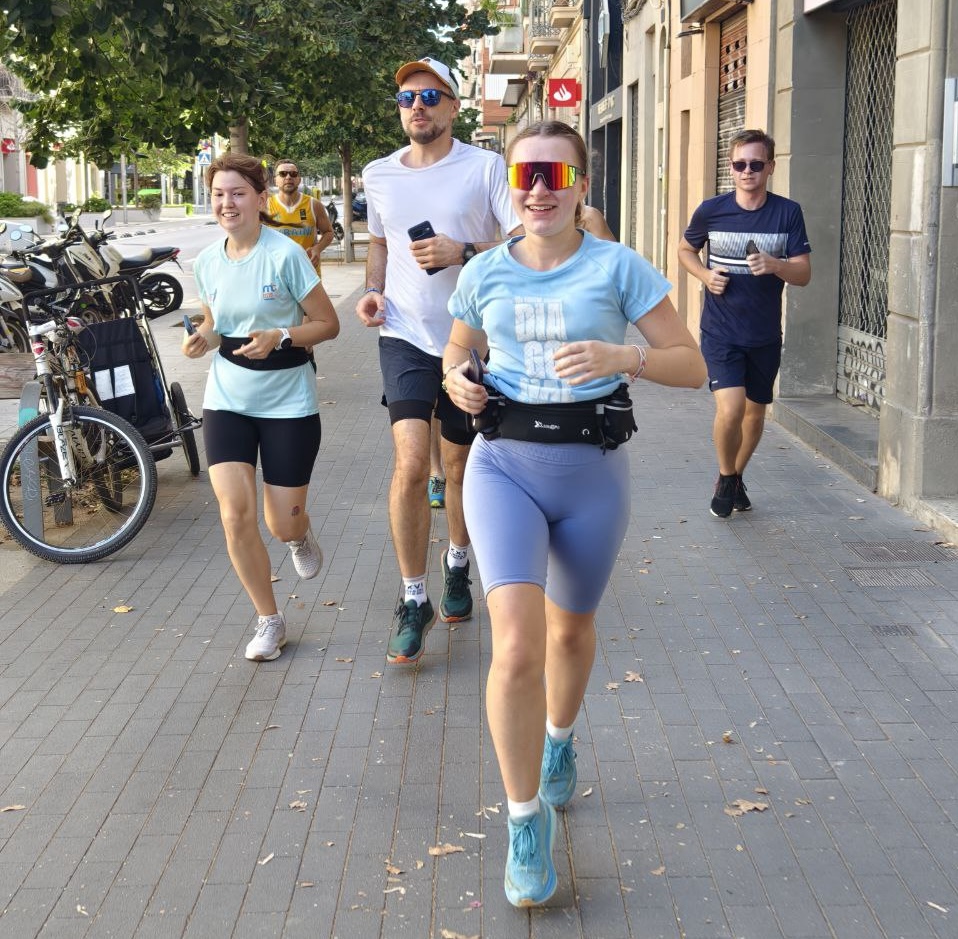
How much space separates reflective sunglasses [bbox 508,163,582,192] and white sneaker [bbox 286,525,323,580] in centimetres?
264

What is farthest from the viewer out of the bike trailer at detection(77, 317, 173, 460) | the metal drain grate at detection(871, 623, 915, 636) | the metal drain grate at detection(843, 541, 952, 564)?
the bike trailer at detection(77, 317, 173, 460)

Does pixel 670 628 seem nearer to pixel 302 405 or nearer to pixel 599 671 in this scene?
pixel 599 671

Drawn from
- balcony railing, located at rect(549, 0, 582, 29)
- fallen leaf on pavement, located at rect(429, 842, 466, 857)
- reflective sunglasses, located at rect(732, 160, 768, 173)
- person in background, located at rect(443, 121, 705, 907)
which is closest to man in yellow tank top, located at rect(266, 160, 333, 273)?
reflective sunglasses, located at rect(732, 160, 768, 173)

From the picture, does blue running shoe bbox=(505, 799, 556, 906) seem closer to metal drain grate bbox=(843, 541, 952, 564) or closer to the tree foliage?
metal drain grate bbox=(843, 541, 952, 564)

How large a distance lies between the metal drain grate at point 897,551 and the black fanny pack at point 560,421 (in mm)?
3585

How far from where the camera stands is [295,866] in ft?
12.5

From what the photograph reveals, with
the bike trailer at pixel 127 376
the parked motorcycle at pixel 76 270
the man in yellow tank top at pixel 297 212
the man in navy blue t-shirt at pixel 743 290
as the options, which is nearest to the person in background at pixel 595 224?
the man in navy blue t-shirt at pixel 743 290

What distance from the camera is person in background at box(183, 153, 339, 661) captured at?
5402mm

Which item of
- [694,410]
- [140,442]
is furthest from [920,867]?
[694,410]

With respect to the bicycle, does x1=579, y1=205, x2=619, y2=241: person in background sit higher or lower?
higher

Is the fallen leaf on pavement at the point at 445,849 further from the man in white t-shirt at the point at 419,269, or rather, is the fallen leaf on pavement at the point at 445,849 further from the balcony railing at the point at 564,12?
the balcony railing at the point at 564,12

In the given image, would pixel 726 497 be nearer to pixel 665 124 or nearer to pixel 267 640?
pixel 267 640

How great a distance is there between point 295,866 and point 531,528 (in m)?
1.12

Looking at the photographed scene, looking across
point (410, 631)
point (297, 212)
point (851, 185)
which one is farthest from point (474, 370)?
point (297, 212)
